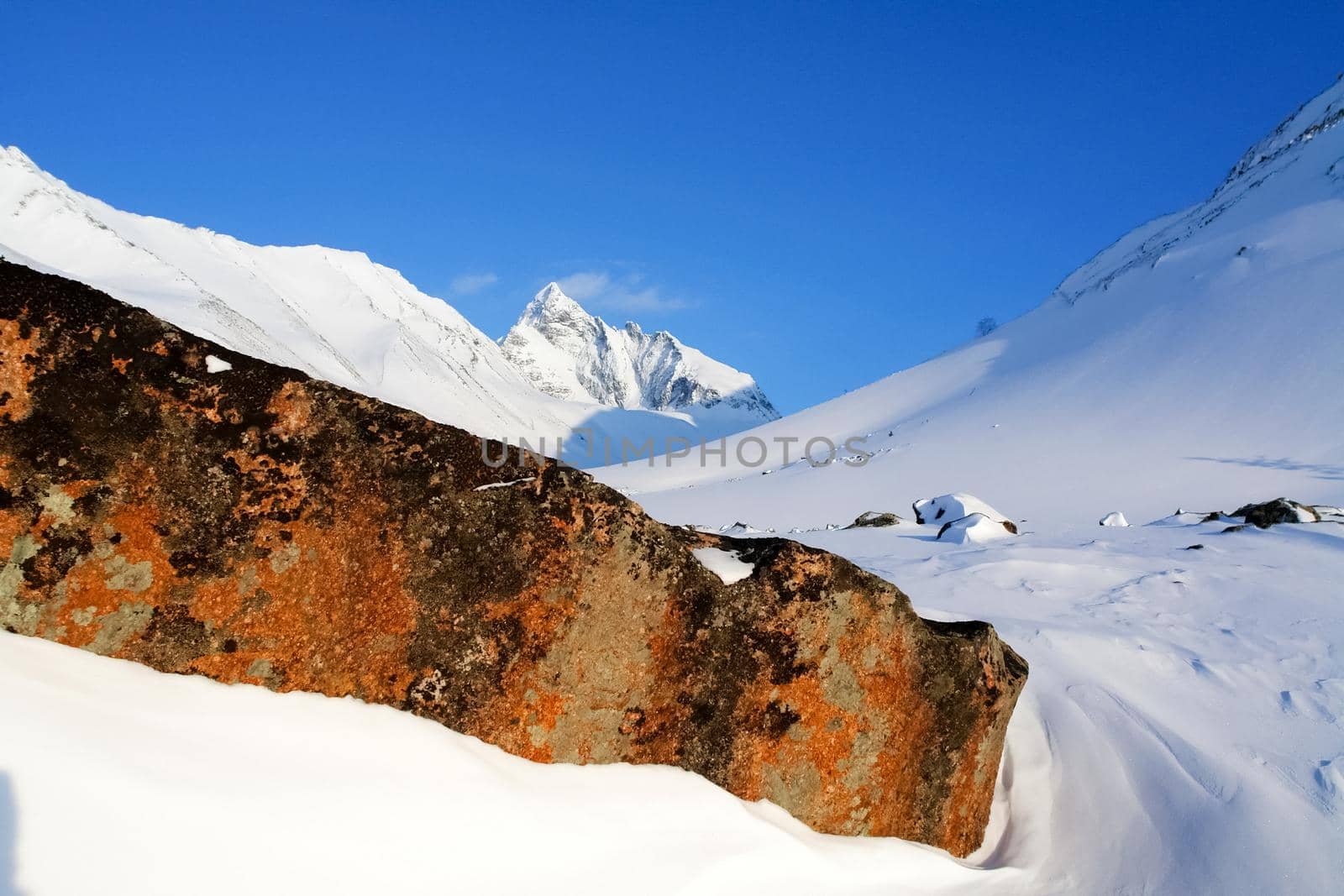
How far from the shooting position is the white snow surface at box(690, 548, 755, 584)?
11.0ft

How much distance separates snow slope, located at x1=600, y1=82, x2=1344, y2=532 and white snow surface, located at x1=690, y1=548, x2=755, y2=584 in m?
13.8

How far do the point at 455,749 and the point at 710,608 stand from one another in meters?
1.13

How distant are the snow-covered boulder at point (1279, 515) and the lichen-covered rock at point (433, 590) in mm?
7821

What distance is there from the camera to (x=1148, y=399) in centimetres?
2597

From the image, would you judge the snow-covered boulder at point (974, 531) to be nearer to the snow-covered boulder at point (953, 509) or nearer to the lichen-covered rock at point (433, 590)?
the snow-covered boulder at point (953, 509)

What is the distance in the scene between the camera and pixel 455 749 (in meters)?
2.73

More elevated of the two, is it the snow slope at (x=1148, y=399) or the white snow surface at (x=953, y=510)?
the snow slope at (x=1148, y=399)

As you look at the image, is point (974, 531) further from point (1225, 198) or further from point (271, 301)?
point (271, 301)

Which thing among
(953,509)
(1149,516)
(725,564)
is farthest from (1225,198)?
(725,564)

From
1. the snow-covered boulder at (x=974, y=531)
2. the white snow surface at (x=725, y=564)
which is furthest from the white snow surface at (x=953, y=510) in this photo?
the white snow surface at (x=725, y=564)

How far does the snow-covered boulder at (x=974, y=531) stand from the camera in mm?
10594

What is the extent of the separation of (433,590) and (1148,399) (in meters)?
28.7

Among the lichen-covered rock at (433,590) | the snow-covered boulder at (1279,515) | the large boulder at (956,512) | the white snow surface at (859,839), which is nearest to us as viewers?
the white snow surface at (859,839)

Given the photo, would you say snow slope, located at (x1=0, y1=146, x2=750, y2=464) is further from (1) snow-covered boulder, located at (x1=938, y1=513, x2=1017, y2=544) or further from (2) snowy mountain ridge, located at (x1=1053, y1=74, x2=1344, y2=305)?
(1) snow-covered boulder, located at (x1=938, y1=513, x2=1017, y2=544)
